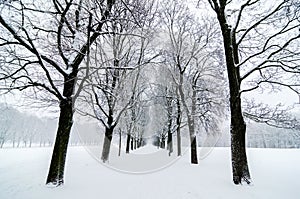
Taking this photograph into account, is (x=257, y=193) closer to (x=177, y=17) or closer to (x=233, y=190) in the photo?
(x=233, y=190)

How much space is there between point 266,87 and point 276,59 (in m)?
2.13

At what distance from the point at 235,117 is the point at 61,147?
615 centimetres

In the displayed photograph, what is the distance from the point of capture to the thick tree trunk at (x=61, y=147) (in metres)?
6.54

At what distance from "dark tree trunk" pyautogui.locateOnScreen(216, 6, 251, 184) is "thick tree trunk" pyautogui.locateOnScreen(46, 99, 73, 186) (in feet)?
19.1

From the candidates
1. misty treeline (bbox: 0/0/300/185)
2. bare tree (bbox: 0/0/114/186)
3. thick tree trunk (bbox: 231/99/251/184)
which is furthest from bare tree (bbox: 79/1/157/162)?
thick tree trunk (bbox: 231/99/251/184)

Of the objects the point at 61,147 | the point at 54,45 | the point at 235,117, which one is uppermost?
the point at 54,45

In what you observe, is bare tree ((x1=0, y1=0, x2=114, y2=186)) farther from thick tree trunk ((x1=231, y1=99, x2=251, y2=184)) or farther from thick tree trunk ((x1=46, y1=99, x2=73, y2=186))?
thick tree trunk ((x1=231, y1=99, x2=251, y2=184))

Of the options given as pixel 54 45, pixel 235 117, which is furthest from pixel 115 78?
pixel 235 117

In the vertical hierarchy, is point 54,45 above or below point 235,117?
above

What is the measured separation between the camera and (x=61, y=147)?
22.2ft

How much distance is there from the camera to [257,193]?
233 inches

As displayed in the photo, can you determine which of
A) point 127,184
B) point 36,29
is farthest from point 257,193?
point 36,29

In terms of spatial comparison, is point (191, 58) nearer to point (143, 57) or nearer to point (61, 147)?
point (143, 57)

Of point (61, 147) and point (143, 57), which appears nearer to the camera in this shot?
point (61, 147)
